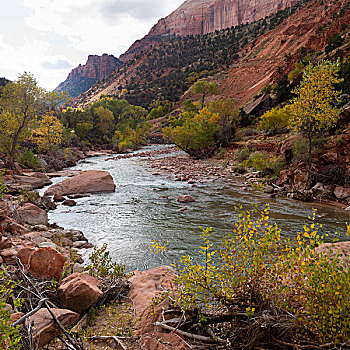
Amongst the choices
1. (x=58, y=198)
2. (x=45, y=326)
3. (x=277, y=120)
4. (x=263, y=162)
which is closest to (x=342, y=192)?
(x=263, y=162)

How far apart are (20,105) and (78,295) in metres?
19.2

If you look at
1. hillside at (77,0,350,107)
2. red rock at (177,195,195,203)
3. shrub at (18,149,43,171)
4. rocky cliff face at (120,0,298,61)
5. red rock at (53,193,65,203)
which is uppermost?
rocky cliff face at (120,0,298,61)

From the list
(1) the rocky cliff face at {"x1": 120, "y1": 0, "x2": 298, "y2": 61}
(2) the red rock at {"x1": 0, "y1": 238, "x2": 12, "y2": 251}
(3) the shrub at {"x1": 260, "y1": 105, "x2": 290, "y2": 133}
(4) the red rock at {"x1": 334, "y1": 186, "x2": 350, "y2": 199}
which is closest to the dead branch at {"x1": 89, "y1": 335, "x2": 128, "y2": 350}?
(2) the red rock at {"x1": 0, "y1": 238, "x2": 12, "y2": 251}

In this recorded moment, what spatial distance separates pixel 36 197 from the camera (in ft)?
40.8

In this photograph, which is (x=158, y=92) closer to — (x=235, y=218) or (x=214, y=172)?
(x=214, y=172)

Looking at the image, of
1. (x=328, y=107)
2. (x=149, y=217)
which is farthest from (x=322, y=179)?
(x=149, y=217)

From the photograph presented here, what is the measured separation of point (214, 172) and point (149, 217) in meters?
11.7

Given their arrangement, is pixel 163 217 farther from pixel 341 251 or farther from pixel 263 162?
pixel 263 162

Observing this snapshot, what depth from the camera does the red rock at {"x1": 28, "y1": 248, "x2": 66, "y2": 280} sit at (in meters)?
4.51

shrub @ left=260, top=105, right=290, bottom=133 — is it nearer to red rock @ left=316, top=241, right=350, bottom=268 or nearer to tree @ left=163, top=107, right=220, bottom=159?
tree @ left=163, top=107, right=220, bottom=159

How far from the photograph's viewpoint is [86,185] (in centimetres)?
1573

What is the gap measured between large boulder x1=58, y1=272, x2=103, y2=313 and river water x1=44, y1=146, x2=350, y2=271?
273 centimetres

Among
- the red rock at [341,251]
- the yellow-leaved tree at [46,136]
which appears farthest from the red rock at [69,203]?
the yellow-leaved tree at [46,136]

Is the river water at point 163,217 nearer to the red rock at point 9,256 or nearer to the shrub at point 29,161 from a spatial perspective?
the red rock at point 9,256
